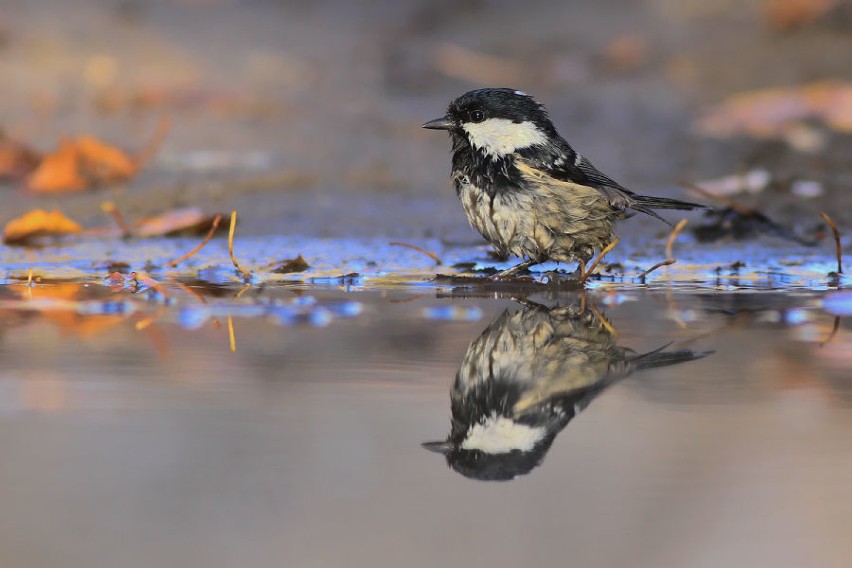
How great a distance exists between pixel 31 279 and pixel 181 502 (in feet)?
9.24

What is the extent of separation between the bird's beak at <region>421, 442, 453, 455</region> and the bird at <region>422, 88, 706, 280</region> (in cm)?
228

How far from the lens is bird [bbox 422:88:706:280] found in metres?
4.77

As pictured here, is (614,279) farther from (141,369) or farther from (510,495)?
(510,495)

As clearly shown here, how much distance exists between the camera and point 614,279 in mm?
4922

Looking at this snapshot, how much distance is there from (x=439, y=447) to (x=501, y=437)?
0.14 metres

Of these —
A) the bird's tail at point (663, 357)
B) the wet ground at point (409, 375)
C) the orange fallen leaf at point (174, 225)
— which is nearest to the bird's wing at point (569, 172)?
the wet ground at point (409, 375)

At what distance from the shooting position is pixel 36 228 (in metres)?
5.97

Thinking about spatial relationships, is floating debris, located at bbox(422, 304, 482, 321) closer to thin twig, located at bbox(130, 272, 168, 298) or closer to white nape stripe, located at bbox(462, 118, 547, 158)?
white nape stripe, located at bbox(462, 118, 547, 158)

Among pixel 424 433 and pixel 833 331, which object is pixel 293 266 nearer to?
pixel 833 331

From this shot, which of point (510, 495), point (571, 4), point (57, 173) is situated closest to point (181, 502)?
point (510, 495)

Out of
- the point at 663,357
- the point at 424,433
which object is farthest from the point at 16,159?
the point at 424,433

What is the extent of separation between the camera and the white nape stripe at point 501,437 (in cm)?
253

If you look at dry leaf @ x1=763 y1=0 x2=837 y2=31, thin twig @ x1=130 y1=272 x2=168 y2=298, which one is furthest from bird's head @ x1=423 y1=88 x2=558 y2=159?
dry leaf @ x1=763 y1=0 x2=837 y2=31

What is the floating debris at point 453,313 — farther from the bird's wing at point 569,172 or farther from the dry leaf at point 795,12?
the dry leaf at point 795,12
